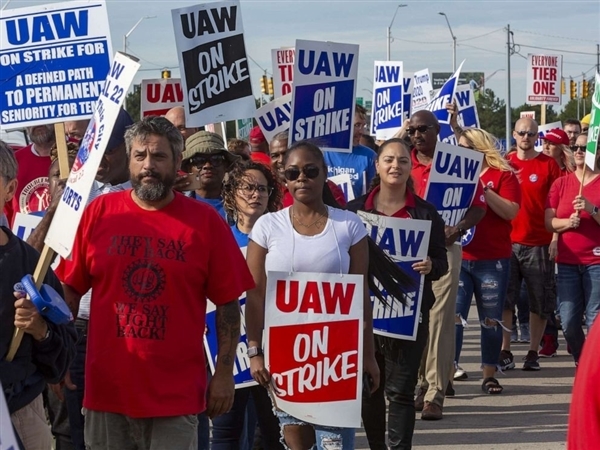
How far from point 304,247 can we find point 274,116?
4458 mm

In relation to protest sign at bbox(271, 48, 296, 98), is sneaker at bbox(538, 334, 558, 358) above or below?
below

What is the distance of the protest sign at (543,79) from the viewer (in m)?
20.4

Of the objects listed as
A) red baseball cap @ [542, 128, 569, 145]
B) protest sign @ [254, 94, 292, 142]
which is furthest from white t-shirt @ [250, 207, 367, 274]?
red baseball cap @ [542, 128, 569, 145]

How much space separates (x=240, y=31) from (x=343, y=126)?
1.22 meters

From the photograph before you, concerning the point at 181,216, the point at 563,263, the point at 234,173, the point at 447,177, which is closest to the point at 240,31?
the point at 447,177

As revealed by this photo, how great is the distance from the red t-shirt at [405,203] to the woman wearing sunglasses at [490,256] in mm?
2747

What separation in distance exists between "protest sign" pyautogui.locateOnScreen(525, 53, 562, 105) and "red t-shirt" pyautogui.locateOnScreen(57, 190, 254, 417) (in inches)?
627

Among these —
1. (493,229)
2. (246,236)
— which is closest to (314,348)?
(246,236)

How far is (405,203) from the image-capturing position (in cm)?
756

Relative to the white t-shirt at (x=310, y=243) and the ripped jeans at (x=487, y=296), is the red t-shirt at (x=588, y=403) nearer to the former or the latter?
the white t-shirt at (x=310, y=243)

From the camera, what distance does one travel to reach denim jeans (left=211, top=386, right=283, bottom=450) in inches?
252

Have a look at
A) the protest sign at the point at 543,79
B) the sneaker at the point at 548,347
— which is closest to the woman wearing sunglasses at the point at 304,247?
the sneaker at the point at 548,347

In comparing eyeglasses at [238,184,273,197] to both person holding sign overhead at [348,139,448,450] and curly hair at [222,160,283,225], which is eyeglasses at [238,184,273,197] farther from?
person holding sign overhead at [348,139,448,450]

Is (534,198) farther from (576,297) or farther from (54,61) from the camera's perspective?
(54,61)
